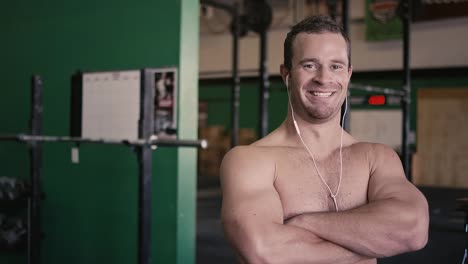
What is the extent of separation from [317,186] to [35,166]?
1.50 m

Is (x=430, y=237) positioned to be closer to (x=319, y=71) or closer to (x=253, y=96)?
(x=319, y=71)

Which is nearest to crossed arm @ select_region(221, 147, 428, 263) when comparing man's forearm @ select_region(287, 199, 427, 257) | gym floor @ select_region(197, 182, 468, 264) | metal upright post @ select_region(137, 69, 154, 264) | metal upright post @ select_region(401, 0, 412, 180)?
man's forearm @ select_region(287, 199, 427, 257)

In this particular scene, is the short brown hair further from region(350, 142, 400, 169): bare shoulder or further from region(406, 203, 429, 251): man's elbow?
region(406, 203, 429, 251): man's elbow

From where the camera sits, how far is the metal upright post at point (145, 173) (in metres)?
Result: 2.06

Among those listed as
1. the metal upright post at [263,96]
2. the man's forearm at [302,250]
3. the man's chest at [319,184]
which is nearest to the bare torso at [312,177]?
the man's chest at [319,184]

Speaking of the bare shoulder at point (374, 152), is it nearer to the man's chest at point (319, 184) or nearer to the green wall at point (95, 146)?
the man's chest at point (319, 184)

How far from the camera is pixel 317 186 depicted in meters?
1.51

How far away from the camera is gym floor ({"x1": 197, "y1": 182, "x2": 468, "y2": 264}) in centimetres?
411

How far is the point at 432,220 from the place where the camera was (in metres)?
5.98

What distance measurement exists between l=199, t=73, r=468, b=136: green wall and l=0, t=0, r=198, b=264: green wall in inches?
235

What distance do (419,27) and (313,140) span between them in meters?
8.13

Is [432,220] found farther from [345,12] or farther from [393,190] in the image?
[393,190]

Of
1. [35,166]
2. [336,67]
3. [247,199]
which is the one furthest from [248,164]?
[35,166]

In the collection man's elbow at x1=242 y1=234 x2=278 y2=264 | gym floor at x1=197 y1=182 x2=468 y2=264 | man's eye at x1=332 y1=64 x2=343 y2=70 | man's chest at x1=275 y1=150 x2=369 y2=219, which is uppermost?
man's eye at x1=332 y1=64 x2=343 y2=70
